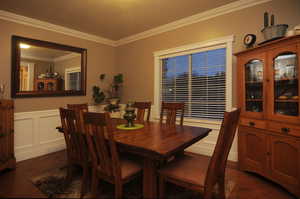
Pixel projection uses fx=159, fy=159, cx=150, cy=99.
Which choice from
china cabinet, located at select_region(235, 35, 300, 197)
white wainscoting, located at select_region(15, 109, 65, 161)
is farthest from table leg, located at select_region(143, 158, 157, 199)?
white wainscoting, located at select_region(15, 109, 65, 161)

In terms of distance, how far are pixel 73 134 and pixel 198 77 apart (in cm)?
242

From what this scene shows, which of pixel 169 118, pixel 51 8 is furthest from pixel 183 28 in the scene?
pixel 51 8

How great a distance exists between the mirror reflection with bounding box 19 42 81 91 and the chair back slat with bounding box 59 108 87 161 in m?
1.73

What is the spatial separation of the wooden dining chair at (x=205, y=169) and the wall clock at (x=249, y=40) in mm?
1400

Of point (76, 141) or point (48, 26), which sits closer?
point (76, 141)

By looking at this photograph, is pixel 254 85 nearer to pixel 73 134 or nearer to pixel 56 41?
pixel 73 134

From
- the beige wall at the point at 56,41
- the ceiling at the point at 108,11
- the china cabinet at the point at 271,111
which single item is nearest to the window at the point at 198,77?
the china cabinet at the point at 271,111

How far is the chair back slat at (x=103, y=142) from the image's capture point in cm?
134

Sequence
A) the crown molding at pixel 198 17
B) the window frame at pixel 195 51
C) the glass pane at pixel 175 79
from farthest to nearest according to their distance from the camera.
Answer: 1. the glass pane at pixel 175 79
2. the window frame at pixel 195 51
3. the crown molding at pixel 198 17

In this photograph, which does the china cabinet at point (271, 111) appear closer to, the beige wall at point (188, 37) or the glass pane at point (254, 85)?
the glass pane at point (254, 85)

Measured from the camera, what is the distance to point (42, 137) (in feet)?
10.2

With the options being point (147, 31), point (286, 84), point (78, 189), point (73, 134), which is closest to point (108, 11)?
point (147, 31)

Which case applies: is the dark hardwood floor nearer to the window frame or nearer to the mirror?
the window frame

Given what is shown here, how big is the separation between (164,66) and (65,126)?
2452mm
